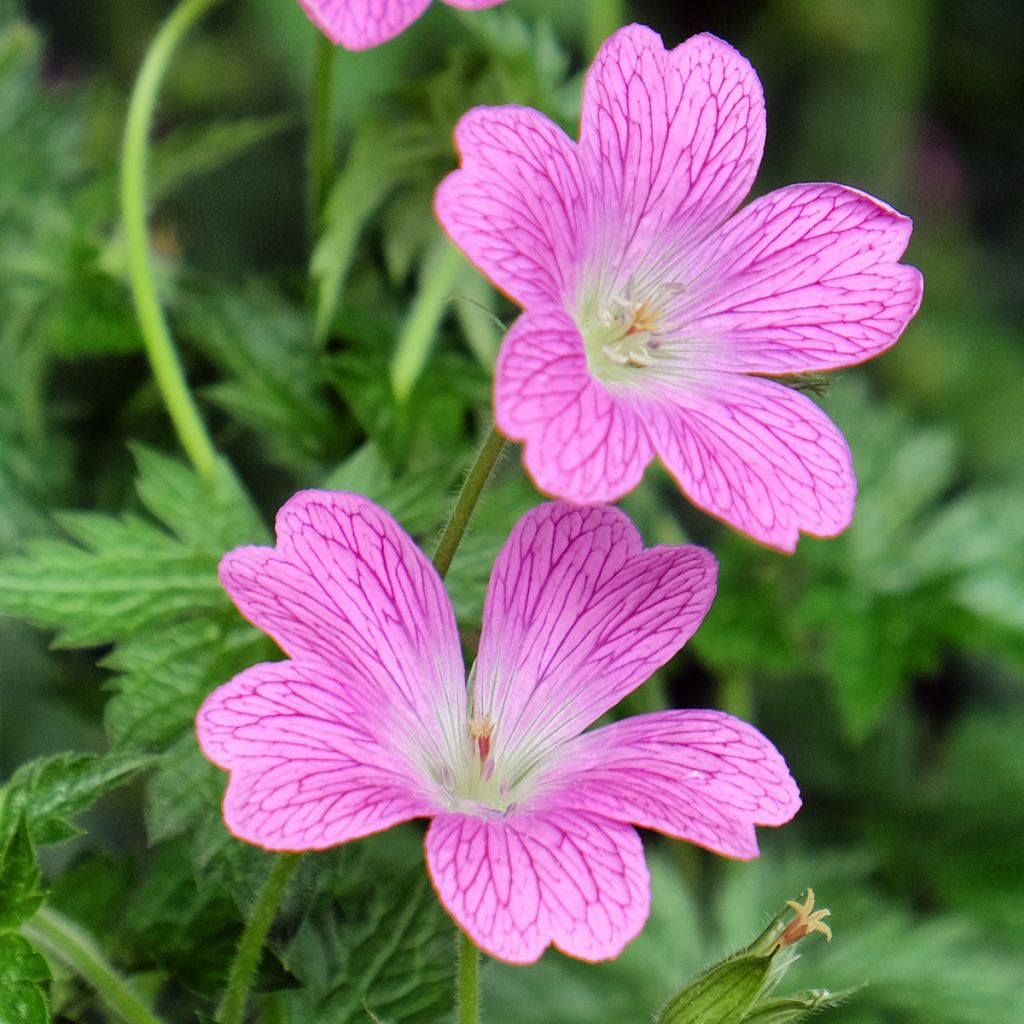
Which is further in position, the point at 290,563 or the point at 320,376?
the point at 320,376

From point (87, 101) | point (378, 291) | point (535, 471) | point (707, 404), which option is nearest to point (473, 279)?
point (378, 291)

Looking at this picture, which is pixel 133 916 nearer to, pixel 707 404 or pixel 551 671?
pixel 551 671

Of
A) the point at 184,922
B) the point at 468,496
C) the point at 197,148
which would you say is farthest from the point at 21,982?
the point at 197,148

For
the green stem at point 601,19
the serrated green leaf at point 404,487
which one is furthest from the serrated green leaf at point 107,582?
the green stem at point 601,19

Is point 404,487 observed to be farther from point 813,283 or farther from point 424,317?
point 813,283

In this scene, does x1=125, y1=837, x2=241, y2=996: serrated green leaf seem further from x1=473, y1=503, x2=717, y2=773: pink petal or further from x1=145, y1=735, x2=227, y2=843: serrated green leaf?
x1=473, y1=503, x2=717, y2=773: pink petal

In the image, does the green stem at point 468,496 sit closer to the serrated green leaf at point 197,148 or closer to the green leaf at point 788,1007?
the green leaf at point 788,1007
